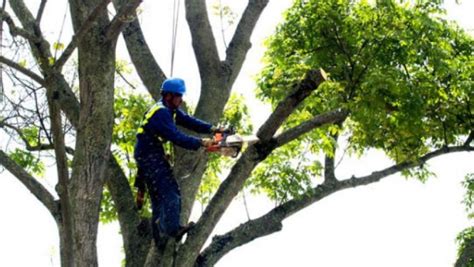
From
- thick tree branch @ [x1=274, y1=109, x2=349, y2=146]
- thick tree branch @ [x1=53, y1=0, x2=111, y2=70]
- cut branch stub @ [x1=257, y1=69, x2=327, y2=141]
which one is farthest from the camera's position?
thick tree branch @ [x1=274, y1=109, x2=349, y2=146]

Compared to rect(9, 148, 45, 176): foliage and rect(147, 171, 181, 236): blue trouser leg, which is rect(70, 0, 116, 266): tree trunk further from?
rect(9, 148, 45, 176): foliage

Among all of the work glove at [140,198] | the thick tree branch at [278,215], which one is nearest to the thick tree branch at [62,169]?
the work glove at [140,198]

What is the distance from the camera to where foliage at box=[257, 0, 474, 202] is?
7902 mm

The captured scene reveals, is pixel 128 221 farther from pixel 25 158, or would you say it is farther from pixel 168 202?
pixel 25 158

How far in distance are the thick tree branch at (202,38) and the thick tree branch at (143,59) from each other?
1.48ft

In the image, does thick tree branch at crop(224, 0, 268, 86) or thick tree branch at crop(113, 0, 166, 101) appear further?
thick tree branch at crop(224, 0, 268, 86)

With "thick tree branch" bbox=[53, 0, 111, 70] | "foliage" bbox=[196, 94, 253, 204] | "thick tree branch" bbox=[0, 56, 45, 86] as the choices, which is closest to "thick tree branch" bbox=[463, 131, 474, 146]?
"foliage" bbox=[196, 94, 253, 204]

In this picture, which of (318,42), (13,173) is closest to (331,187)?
(318,42)

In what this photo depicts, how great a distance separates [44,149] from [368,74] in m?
3.77

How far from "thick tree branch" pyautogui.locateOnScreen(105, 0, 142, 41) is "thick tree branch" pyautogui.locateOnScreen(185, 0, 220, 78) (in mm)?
2093

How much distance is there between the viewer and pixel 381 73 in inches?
298

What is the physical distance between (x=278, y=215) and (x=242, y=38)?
196 cm

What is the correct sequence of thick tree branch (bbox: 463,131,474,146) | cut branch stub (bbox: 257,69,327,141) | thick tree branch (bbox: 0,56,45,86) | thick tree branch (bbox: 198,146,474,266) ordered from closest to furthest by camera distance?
thick tree branch (bbox: 0,56,45,86), cut branch stub (bbox: 257,69,327,141), thick tree branch (bbox: 198,146,474,266), thick tree branch (bbox: 463,131,474,146)

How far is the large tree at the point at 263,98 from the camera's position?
496 cm
